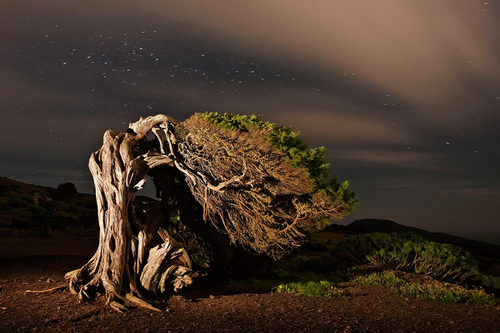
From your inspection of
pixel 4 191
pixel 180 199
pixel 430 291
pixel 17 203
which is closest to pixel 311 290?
pixel 430 291

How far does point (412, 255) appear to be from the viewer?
48.8 ft

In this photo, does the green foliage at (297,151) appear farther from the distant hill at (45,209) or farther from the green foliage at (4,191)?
the green foliage at (4,191)

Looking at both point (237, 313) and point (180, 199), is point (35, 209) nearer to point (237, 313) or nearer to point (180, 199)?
point (180, 199)

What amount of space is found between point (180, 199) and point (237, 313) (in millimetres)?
4168

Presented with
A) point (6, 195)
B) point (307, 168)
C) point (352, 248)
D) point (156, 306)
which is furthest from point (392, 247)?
point (6, 195)

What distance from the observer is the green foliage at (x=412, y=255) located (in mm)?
13867

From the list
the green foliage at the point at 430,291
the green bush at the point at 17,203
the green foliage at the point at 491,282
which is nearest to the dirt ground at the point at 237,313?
the green foliage at the point at 430,291

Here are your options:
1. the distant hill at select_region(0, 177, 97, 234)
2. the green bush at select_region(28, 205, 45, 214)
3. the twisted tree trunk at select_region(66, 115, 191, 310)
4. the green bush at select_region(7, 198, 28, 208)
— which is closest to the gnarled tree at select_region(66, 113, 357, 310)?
the twisted tree trunk at select_region(66, 115, 191, 310)

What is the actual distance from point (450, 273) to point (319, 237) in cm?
1428

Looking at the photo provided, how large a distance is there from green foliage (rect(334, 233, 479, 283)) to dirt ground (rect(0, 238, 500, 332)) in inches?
126

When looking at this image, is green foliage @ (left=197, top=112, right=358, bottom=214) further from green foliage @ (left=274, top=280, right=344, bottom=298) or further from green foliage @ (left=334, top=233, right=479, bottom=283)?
green foliage @ (left=274, top=280, right=344, bottom=298)

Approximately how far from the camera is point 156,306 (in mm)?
9023

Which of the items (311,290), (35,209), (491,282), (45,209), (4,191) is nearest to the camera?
(311,290)

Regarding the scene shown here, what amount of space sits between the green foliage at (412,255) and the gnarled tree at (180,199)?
4.40m
